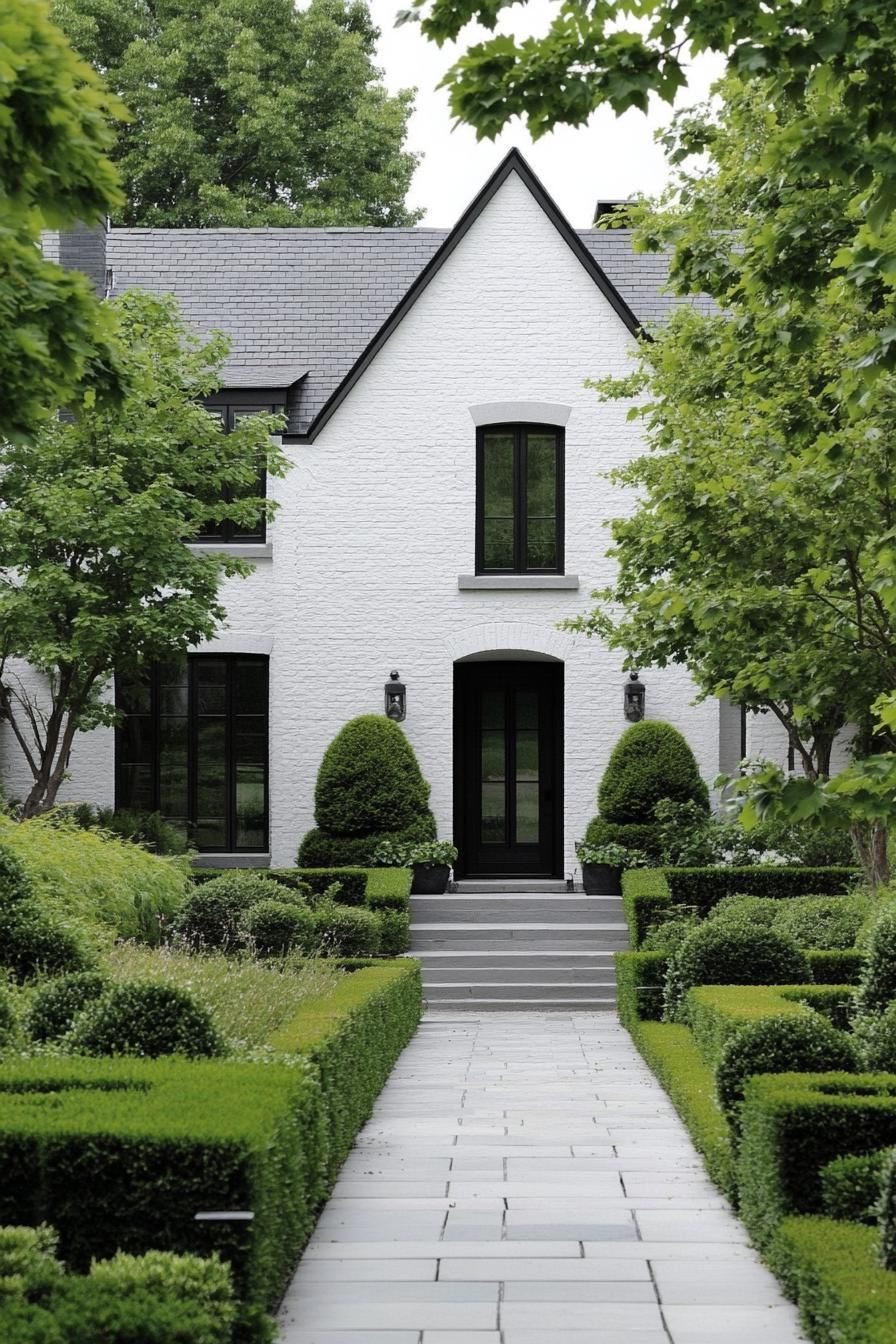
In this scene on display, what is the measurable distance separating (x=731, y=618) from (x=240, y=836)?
1305 centimetres

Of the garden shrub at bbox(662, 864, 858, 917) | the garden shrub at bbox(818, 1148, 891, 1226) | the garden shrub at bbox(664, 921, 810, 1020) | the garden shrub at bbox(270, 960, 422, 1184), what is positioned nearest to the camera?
the garden shrub at bbox(818, 1148, 891, 1226)

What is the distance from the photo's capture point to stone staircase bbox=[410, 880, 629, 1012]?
55.4ft

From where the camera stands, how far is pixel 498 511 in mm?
21594

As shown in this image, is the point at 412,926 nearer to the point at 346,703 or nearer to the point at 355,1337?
the point at 346,703

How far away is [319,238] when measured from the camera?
2441 centimetres

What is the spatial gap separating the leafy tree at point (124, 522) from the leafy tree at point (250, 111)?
1329cm

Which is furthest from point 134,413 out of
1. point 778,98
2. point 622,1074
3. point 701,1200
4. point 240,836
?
point 778,98

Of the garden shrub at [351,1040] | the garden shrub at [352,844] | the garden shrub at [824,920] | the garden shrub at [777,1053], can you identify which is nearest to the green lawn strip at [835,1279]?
the garden shrub at [777,1053]

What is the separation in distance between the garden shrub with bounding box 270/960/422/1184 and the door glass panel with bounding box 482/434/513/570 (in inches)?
344

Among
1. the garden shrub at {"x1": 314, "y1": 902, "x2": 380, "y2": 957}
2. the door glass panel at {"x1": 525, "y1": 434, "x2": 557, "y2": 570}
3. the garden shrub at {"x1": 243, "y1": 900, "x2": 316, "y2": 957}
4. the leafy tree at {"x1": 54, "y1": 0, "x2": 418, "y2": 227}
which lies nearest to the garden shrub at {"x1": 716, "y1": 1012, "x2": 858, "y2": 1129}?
the garden shrub at {"x1": 243, "y1": 900, "x2": 316, "y2": 957}

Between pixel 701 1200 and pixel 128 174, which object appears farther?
pixel 128 174

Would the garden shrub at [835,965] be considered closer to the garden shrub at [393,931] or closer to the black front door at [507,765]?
the garden shrub at [393,931]

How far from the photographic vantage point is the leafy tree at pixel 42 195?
15.5ft

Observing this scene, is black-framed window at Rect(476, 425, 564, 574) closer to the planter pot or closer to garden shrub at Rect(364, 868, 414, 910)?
the planter pot
